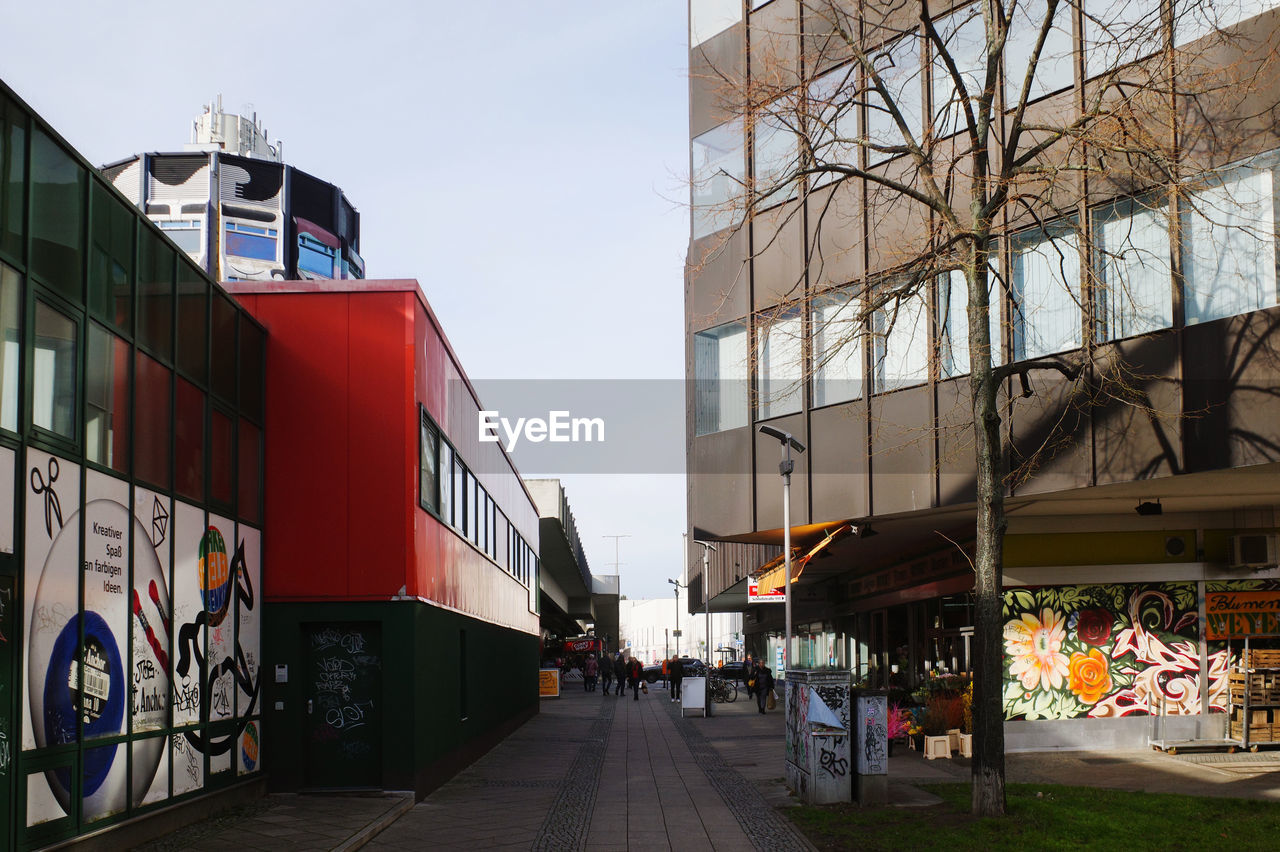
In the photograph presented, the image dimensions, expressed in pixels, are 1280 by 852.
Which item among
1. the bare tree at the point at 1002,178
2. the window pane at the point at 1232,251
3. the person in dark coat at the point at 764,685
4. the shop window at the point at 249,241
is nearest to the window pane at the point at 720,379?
the bare tree at the point at 1002,178

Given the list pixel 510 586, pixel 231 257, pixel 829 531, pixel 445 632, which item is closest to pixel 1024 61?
pixel 829 531

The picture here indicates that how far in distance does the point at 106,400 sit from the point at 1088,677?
14714 mm

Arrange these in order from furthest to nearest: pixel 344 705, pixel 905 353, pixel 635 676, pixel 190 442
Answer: pixel 635 676
pixel 905 353
pixel 344 705
pixel 190 442

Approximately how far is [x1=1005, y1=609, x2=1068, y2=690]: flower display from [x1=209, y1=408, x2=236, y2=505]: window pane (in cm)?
1166

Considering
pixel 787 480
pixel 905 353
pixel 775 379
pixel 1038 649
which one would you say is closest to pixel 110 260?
pixel 787 480

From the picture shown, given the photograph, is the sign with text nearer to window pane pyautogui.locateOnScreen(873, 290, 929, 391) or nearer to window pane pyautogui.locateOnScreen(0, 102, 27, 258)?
window pane pyautogui.locateOnScreen(873, 290, 929, 391)

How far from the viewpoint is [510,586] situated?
1310 inches

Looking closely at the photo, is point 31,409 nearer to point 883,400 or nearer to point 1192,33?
point 883,400

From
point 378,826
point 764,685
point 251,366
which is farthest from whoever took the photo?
point 764,685

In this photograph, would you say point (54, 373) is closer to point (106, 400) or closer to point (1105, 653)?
point (106, 400)

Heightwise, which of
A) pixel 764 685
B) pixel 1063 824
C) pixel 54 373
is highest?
pixel 54 373

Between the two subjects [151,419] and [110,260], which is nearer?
[110,260]

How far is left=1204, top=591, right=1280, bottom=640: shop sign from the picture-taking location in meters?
19.3

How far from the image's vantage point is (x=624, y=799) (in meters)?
16.5
